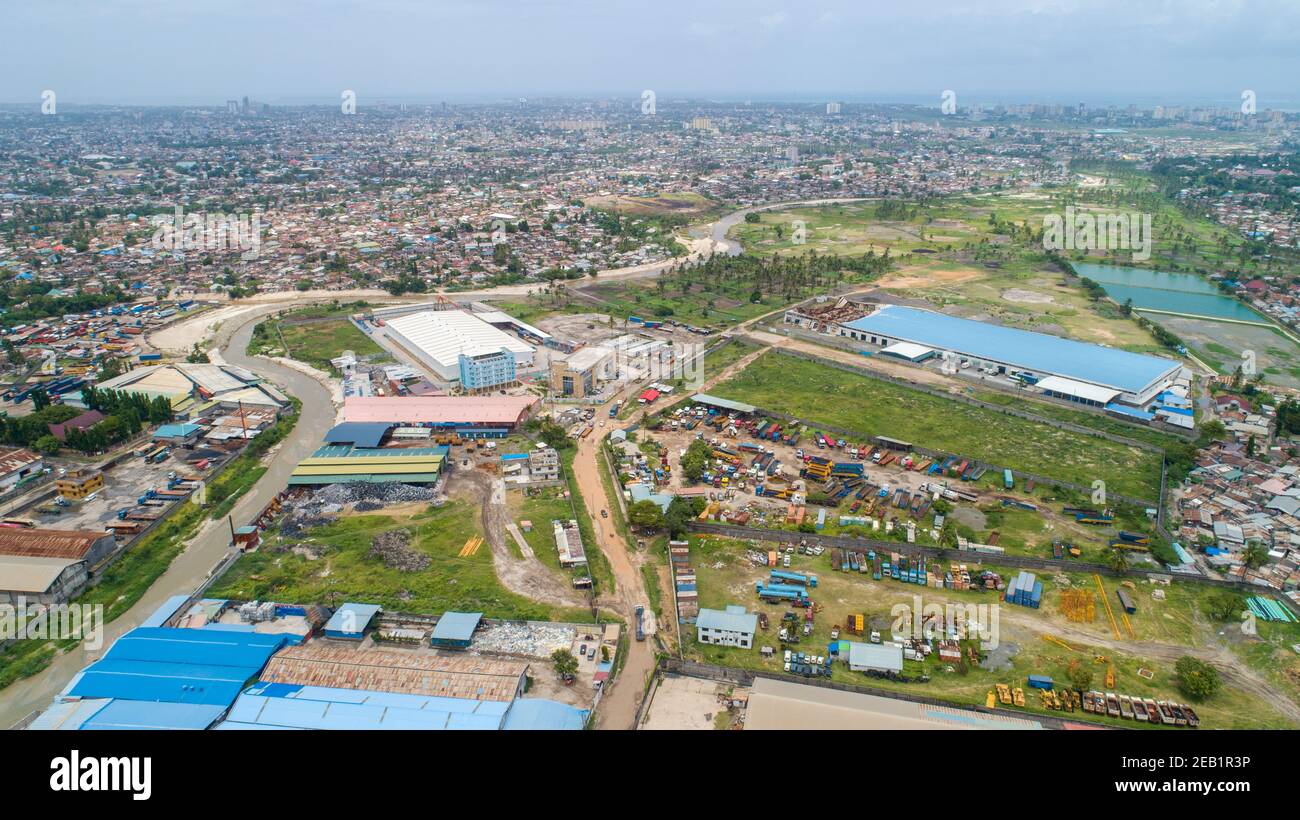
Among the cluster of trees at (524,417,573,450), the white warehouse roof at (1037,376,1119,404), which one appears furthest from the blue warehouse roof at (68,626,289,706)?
the white warehouse roof at (1037,376,1119,404)

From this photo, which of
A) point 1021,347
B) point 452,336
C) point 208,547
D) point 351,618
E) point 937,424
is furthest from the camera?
point 452,336

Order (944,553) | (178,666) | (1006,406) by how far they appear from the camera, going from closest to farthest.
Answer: (178,666) → (944,553) → (1006,406)

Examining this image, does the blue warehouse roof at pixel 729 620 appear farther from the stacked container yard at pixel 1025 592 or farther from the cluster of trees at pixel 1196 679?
the cluster of trees at pixel 1196 679

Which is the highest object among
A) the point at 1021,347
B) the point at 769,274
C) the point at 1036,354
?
the point at 769,274

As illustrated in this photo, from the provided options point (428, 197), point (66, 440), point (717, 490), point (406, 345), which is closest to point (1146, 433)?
point (717, 490)

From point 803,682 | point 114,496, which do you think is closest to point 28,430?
point 114,496

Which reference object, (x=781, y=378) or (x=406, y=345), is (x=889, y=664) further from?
(x=406, y=345)

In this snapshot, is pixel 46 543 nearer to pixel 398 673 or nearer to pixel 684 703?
pixel 398 673
